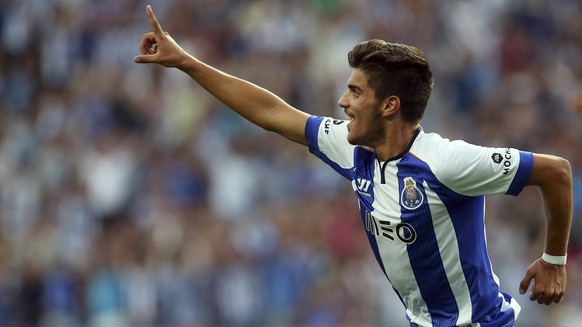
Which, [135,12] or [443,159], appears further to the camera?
[135,12]

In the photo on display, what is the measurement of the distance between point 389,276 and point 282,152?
6.88 m

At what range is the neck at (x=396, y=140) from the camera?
5.78m

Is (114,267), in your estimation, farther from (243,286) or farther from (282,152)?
(282,152)

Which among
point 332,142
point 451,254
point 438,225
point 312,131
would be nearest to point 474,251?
point 451,254

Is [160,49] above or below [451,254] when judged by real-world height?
above

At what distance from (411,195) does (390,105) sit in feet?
1.46

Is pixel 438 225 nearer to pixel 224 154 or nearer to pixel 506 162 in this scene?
pixel 506 162

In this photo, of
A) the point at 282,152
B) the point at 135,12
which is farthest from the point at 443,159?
the point at 135,12

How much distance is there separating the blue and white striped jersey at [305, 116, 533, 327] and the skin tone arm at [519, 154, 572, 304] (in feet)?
0.28

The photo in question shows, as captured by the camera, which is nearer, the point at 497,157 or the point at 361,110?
the point at 497,157

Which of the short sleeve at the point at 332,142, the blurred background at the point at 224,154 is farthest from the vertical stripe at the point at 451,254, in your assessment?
the blurred background at the point at 224,154

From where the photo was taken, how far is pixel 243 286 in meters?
11.6

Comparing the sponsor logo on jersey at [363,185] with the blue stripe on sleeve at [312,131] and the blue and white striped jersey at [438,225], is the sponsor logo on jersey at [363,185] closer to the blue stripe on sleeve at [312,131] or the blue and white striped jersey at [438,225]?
the blue and white striped jersey at [438,225]

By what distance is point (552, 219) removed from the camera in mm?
5625
